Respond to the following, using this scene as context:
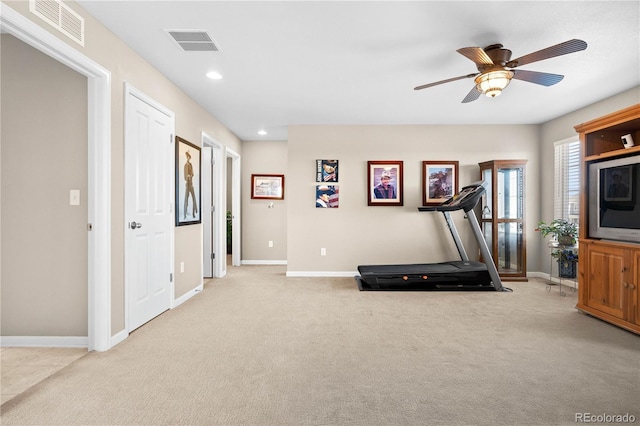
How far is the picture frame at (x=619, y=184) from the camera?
312 centimetres

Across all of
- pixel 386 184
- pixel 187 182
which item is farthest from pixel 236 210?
pixel 386 184

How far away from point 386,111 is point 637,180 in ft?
9.62

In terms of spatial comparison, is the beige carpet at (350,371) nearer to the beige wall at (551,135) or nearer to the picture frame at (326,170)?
the beige wall at (551,135)

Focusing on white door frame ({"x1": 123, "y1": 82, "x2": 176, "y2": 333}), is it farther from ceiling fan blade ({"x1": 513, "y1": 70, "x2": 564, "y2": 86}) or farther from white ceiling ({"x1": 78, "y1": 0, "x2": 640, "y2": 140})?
ceiling fan blade ({"x1": 513, "y1": 70, "x2": 564, "y2": 86})

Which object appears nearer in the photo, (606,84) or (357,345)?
(357,345)

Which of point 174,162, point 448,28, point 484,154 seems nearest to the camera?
point 448,28

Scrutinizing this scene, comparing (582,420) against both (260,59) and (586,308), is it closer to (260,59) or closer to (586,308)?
(586,308)

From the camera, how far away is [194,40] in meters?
2.89

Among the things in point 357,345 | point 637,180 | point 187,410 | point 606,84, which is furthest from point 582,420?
point 606,84

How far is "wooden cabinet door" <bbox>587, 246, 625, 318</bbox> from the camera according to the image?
3158 millimetres

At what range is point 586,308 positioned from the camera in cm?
357

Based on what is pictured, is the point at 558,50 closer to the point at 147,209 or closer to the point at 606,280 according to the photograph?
the point at 606,280

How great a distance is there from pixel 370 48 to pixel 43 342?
3.69m

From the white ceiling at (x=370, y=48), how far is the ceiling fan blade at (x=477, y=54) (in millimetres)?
212
